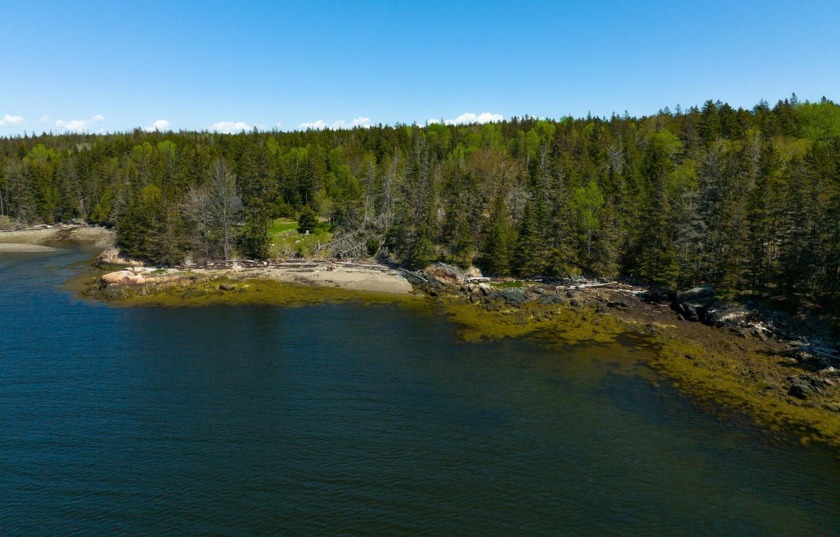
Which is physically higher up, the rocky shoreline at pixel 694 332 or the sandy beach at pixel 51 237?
the sandy beach at pixel 51 237

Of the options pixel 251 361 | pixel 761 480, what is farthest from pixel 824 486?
pixel 251 361

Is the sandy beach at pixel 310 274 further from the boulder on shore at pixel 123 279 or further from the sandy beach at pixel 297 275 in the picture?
the boulder on shore at pixel 123 279

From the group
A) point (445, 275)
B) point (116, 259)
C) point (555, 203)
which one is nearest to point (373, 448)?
point (445, 275)

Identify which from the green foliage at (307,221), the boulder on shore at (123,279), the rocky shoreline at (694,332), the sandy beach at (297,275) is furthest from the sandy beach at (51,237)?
the rocky shoreline at (694,332)

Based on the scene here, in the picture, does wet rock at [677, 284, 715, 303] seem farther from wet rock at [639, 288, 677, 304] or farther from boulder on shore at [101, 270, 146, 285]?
boulder on shore at [101, 270, 146, 285]

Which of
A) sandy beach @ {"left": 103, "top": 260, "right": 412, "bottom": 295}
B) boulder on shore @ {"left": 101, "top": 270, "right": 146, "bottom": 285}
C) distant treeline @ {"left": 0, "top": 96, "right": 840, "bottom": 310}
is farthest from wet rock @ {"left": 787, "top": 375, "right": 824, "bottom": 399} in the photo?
boulder on shore @ {"left": 101, "top": 270, "right": 146, "bottom": 285}
